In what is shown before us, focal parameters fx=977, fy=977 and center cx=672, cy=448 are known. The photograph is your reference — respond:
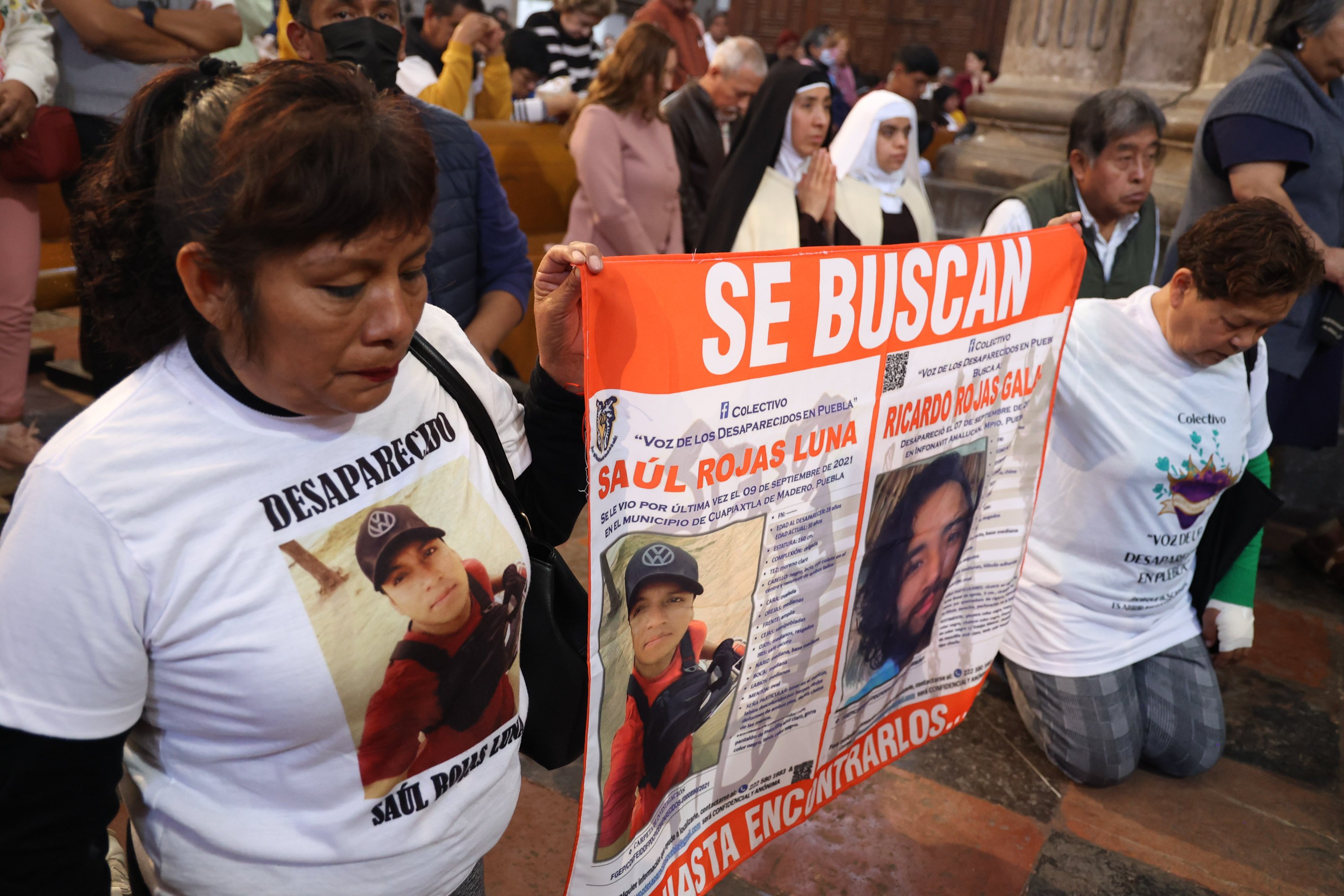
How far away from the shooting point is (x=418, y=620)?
1131mm

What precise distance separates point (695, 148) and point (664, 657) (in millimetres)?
3752

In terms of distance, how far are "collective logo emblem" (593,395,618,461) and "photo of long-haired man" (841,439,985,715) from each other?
1.98 ft

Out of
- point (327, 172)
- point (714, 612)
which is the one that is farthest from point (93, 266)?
point (714, 612)

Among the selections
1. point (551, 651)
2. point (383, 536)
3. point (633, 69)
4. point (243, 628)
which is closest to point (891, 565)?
point (551, 651)

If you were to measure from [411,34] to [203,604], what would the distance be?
17.4ft

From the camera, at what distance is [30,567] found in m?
0.92

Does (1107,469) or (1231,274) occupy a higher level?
(1231,274)

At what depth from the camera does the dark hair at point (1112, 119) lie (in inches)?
122

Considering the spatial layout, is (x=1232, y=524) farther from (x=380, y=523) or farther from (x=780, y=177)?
(x=380, y=523)

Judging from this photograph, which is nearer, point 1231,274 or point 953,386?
point 953,386

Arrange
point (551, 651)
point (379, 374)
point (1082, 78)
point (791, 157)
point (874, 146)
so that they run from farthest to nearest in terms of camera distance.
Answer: point (1082, 78) < point (874, 146) < point (791, 157) < point (551, 651) < point (379, 374)

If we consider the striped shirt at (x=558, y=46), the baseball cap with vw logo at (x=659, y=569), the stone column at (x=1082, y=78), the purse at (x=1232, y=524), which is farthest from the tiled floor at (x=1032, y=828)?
the striped shirt at (x=558, y=46)

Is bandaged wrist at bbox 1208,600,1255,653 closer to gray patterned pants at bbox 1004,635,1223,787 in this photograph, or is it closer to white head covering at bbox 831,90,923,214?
gray patterned pants at bbox 1004,635,1223,787

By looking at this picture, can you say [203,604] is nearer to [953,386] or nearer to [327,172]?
[327,172]
